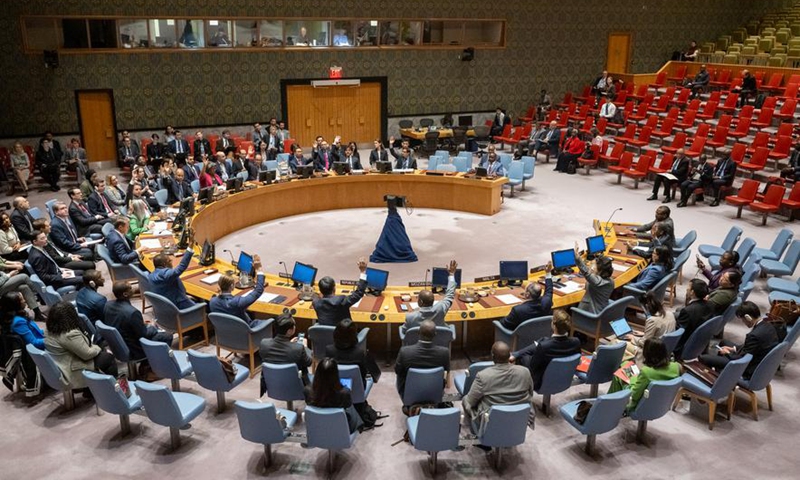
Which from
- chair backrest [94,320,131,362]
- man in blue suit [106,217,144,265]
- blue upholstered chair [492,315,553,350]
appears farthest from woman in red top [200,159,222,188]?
blue upholstered chair [492,315,553,350]

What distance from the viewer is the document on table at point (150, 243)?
10.1 m

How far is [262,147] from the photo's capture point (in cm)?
1608

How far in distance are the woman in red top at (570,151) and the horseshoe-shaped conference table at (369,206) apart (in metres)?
4.60

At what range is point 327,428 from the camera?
222 inches

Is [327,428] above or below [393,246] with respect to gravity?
below

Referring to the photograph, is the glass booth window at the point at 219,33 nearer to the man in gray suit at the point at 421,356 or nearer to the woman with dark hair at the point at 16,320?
the woman with dark hair at the point at 16,320

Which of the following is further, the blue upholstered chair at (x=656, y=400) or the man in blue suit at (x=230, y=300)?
the man in blue suit at (x=230, y=300)

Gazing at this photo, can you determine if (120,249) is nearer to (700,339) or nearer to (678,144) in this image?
(700,339)

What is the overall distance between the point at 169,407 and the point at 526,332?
12.6ft

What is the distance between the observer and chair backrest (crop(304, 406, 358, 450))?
556 centimetres

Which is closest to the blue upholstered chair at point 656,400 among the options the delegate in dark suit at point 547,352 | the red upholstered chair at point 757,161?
the delegate in dark suit at point 547,352

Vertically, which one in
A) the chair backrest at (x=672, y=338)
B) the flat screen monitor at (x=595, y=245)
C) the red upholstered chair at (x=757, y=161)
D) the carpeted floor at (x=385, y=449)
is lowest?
the carpeted floor at (x=385, y=449)

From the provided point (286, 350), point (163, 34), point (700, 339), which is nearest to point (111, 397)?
point (286, 350)

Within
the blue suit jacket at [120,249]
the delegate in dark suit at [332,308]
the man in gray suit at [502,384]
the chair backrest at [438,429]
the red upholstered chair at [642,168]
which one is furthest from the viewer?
the red upholstered chair at [642,168]
